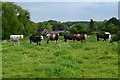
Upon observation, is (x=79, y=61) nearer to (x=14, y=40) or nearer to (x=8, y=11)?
(x=14, y=40)

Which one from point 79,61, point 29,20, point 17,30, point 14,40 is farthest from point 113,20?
point 79,61

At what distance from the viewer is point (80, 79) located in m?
6.38

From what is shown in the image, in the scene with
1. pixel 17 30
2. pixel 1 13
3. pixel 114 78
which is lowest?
pixel 114 78

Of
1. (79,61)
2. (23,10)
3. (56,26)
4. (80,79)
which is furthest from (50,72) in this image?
(56,26)

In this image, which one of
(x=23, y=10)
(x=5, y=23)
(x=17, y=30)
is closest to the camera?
(x=5, y=23)

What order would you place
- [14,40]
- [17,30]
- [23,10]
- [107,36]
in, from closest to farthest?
[14,40] < [107,36] < [17,30] < [23,10]

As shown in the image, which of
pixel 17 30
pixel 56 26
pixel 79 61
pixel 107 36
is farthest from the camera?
pixel 56 26

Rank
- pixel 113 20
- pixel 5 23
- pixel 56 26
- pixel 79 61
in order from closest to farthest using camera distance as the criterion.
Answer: pixel 79 61
pixel 5 23
pixel 113 20
pixel 56 26

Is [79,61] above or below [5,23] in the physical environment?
below

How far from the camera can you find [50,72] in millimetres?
6828

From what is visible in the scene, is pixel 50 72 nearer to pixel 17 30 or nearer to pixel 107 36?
pixel 107 36

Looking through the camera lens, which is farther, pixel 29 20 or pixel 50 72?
pixel 29 20

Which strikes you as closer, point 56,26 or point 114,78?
point 114,78

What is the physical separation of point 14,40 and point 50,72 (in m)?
21.0
